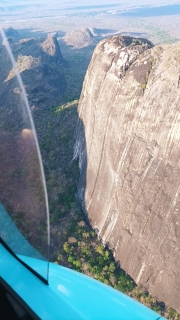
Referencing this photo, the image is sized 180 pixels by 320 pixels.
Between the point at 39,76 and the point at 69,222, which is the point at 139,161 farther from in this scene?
the point at 39,76

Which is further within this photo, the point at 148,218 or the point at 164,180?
the point at 148,218

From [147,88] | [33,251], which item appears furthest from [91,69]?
[33,251]

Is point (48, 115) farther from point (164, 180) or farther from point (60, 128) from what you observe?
point (164, 180)

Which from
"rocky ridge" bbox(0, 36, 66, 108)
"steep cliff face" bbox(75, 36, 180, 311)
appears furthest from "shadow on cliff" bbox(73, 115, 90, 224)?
"rocky ridge" bbox(0, 36, 66, 108)

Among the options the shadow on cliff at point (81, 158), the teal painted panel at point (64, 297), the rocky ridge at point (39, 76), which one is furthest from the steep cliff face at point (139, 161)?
the rocky ridge at point (39, 76)

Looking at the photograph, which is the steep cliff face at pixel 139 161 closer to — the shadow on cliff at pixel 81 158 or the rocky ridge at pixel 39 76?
the shadow on cliff at pixel 81 158

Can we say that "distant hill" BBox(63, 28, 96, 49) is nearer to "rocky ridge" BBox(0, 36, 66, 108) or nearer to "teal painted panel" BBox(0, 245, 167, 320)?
"rocky ridge" BBox(0, 36, 66, 108)
